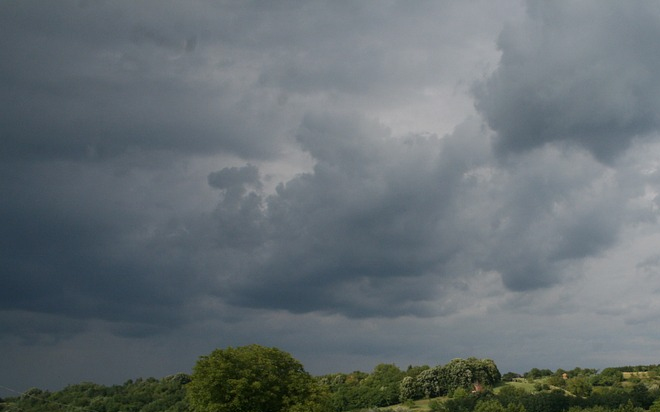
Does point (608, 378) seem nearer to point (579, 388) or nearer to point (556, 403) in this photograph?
point (579, 388)

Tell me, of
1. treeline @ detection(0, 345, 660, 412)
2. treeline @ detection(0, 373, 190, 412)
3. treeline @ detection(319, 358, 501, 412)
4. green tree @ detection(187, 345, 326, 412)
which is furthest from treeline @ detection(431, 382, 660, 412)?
treeline @ detection(0, 373, 190, 412)

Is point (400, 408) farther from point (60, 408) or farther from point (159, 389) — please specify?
point (60, 408)

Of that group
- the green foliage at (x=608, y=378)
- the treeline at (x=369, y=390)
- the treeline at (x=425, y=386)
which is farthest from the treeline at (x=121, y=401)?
the green foliage at (x=608, y=378)

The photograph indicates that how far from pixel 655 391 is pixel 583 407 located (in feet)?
68.9

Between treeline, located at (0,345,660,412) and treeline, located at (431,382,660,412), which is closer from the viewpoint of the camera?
treeline, located at (0,345,660,412)

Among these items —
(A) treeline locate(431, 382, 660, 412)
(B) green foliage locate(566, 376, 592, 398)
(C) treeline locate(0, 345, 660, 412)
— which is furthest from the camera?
(B) green foliage locate(566, 376, 592, 398)

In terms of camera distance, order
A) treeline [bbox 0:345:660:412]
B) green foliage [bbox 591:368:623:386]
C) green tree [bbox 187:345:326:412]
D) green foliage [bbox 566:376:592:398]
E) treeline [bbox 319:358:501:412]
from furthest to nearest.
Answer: green foliage [bbox 591:368:623:386] < treeline [bbox 319:358:501:412] < green foliage [bbox 566:376:592:398] < treeline [bbox 0:345:660:412] < green tree [bbox 187:345:326:412]

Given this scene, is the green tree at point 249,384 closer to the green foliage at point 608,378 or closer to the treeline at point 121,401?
the treeline at point 121,401

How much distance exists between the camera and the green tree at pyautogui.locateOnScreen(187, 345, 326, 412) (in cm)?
7912

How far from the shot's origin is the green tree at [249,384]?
79.1m

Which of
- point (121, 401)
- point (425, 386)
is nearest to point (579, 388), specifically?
point (425, 386)

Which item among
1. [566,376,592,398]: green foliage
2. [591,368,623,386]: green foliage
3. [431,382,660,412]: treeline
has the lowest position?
[431,382,660,412]: treeline

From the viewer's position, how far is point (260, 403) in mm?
80625

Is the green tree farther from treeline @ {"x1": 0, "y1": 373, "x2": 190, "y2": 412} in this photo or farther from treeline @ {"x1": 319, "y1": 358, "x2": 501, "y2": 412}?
treeline @ {"x1": 0, "y1": 373, "x2": 190, "y2": 412}
